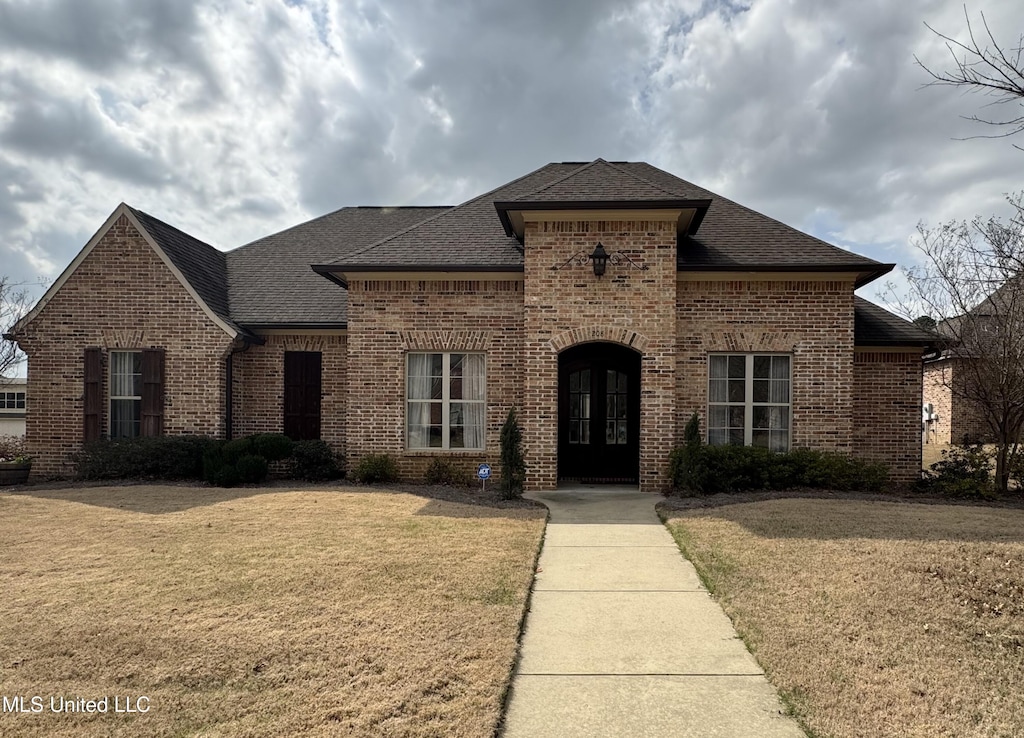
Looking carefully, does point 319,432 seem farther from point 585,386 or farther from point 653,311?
point 653,311

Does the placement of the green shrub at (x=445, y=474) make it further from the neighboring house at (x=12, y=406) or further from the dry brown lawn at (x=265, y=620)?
the neighboring house at (x=12, y=406)

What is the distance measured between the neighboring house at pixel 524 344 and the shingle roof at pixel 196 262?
0.11 meters

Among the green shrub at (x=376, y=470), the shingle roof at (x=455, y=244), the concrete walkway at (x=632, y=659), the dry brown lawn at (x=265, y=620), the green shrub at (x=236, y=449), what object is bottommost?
the concrete walkway at (x=632, y=659)

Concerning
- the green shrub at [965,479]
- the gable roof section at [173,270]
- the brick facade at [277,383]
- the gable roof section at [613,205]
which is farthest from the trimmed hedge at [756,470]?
the gable roof section at [173,270]

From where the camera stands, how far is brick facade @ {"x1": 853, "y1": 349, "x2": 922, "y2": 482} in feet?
42.3

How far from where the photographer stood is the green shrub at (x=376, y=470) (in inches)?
476

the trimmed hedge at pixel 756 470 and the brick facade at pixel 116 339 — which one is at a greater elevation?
the brick facade at pixel 116 339

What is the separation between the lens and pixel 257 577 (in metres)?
6.00

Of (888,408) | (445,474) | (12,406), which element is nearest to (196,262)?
(445,474)

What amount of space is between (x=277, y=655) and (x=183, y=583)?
2073mm

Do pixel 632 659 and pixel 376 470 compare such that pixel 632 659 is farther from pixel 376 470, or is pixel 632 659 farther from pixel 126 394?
pixel 126 394

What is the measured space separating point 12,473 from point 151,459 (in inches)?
114

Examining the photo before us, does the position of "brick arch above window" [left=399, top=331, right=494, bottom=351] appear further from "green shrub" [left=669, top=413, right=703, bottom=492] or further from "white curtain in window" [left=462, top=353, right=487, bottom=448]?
"green shrub" [left=669, top=413, right=703, bottom=492]

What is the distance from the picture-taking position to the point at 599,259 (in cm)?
1121
